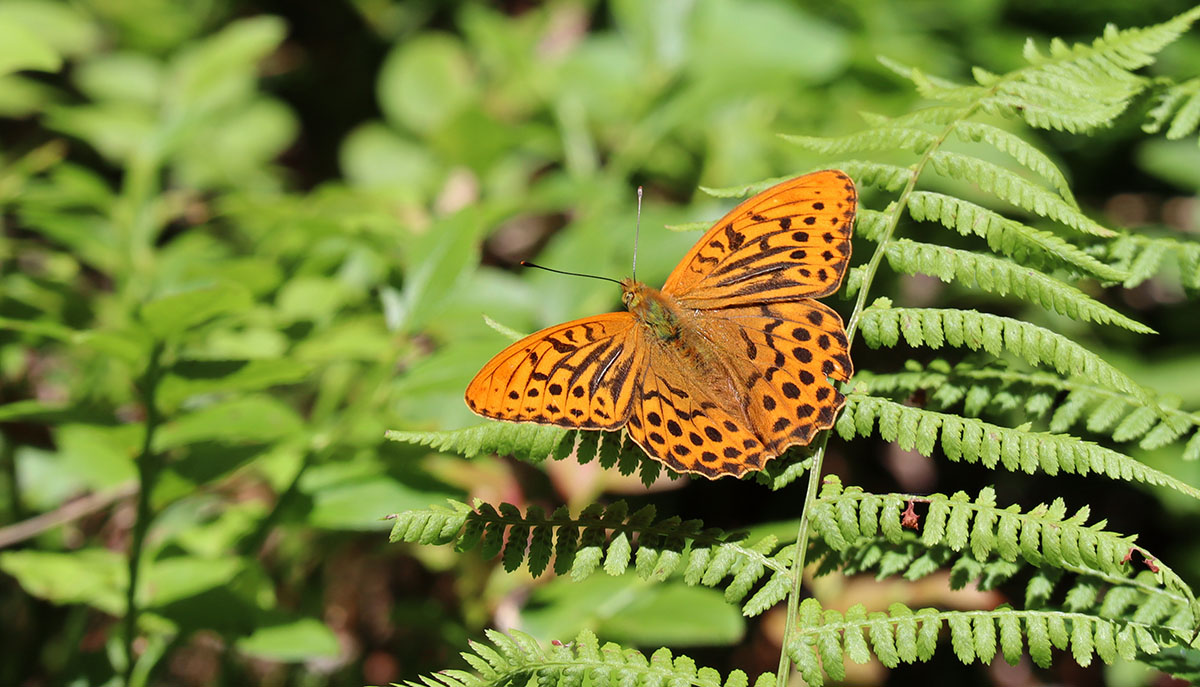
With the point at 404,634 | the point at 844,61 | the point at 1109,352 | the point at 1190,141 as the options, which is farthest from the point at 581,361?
the point at 1190,141

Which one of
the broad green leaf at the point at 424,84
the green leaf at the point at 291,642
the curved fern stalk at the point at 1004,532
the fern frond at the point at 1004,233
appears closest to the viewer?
the curved fern stalk at the point at 1004,532

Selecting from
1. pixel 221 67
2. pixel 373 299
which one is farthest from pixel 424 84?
pixel 373 299

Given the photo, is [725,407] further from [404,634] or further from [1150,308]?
[1150,308]

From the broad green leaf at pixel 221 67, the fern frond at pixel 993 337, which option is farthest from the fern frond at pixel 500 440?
the broad green leaf at pixel 221 67

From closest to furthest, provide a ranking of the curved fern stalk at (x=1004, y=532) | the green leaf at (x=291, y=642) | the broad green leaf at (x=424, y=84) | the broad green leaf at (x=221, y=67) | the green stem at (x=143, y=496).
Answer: the curved fern stalk at (x=1004, y=532)
the green stem at (x=143, y=496)
the green leaf at (x=291, y=642)
the broad green leaf at (x=221, y=67)
the broad green leaf at (x=424, y=84)

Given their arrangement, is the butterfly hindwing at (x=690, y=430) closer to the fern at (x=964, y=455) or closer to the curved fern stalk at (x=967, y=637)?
the fern at (x=964, y=455)

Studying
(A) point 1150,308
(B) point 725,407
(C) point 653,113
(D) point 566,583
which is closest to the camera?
(B) point 725,407
